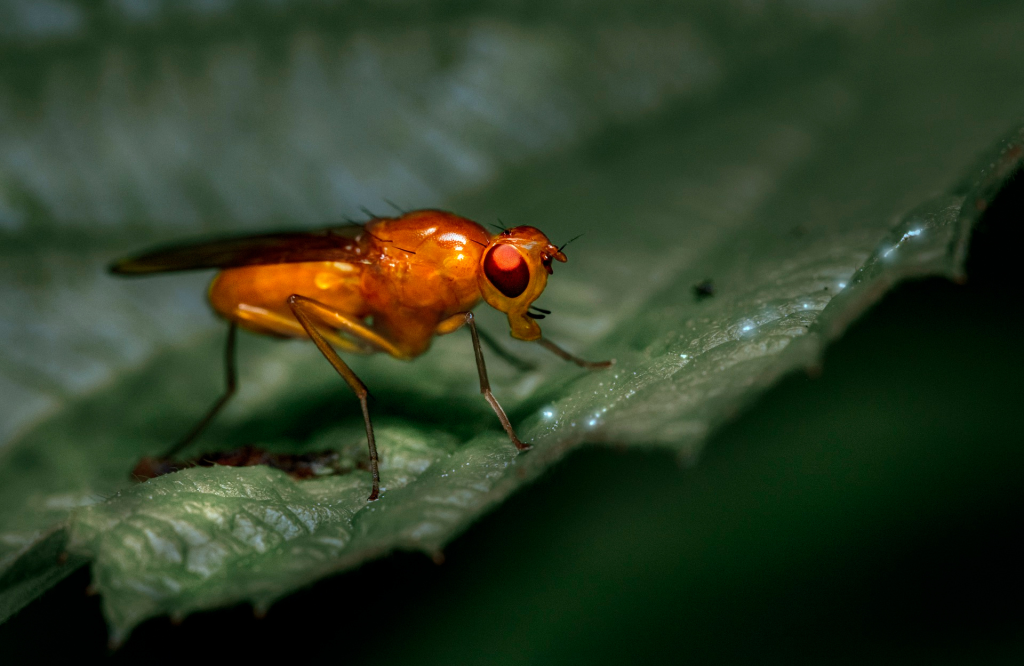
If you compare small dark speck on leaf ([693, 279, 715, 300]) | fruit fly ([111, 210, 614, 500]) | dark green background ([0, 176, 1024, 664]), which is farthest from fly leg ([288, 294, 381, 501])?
small dark speck on leaf ([693, 279, 715, 300])

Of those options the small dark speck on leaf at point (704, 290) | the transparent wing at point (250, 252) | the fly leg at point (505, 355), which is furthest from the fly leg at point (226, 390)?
the small dark speck on leaf at point (704, 290)

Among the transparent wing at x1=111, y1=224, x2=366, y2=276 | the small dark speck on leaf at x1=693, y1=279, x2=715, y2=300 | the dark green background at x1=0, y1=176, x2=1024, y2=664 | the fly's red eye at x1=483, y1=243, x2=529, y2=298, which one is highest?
the transparent wing at x1=111, y1=224, x2=366, y2=276

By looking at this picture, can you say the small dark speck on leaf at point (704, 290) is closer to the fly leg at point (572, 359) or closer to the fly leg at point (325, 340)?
the fly leg at point (572, 359)

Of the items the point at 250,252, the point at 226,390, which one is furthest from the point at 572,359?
the point at 226,390

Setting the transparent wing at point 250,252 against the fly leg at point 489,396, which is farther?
the transparent wing at point 250,252

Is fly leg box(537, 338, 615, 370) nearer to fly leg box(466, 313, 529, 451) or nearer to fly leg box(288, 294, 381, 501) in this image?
fly leg box(466, 313, 529, 451)

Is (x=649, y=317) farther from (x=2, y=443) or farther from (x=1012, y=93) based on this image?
(x=2, y=443)

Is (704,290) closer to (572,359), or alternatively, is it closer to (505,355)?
(572,359)

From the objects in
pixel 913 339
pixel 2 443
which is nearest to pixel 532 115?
pixel 913 339
